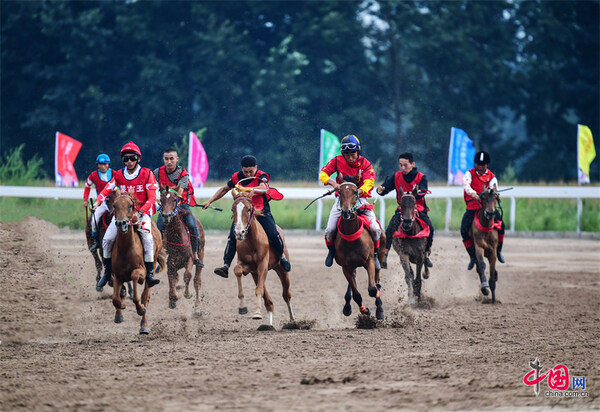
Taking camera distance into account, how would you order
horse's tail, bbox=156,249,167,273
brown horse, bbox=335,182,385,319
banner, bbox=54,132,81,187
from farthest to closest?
banner, bbox=54,132,81,187 → horse's tail, bbox=156,249,167,273 → brown horse, bbox=335,182,385,319

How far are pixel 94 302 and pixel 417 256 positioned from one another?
5329mm

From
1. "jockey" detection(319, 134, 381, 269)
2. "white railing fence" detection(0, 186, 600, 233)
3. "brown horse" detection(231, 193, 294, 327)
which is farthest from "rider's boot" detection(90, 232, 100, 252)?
"white railing fence" detection(0, 186, 600, 233)

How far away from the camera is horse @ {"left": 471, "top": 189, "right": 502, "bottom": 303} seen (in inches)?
617

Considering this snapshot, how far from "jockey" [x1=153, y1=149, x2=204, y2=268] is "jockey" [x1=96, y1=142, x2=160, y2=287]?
1986 mm

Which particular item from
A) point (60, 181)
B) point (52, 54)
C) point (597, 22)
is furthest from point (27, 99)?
point (597, 22)

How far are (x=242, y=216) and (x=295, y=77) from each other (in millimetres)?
35594

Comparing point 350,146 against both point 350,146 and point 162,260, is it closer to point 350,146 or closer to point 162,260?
point 350,146

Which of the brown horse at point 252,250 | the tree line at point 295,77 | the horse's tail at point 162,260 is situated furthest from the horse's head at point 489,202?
the tree line at point 295,77

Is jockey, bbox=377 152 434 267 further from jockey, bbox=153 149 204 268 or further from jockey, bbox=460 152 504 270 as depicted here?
jockey, bbox=153 149 204 268

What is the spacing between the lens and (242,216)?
1227 centimetres

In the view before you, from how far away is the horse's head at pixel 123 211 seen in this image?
11438mm

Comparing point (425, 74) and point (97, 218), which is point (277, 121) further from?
point (97, 218)

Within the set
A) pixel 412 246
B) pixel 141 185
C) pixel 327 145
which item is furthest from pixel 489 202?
pixel 327 145

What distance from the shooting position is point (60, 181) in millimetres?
30719
